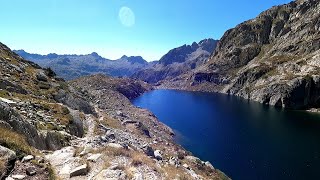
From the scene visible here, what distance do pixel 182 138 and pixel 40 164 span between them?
289 feet

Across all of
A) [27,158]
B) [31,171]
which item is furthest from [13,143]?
[31,171]

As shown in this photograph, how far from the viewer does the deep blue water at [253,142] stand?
71.6 metres

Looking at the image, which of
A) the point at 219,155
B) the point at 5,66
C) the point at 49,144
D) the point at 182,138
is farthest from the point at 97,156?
the point at 182,138

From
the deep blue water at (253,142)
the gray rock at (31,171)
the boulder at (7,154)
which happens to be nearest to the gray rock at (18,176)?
the gray rock at (31,171)

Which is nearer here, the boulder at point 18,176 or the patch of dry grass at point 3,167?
the patch of dry grass at point 3,167

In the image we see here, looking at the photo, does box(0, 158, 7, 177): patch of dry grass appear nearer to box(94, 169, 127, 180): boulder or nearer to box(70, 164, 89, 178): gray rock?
box(70, 164, 89, 178): gray rock

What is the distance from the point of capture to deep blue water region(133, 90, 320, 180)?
71.6 m

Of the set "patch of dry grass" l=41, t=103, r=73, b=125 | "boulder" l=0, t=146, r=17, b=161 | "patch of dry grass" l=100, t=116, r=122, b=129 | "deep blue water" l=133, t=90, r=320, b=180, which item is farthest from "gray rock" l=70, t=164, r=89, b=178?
"deep blue water" l=133, t=90, r=320, b=180

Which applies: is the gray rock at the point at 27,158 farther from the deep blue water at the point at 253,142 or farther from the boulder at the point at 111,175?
the deep blue water at the point at 253,142

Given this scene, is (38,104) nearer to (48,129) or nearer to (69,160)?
(48,129)

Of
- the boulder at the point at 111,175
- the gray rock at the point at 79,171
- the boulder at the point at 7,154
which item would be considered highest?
the boulder at the point at 7,154

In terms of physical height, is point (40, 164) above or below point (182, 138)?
above

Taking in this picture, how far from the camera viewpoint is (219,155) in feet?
276

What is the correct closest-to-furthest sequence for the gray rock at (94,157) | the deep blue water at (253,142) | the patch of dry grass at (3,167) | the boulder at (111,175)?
1. the patch of dry grass at (3,167)
2. the boulder at (111,175)
3. the gray rock at (94,157)
4. the deep blue water at (253,142)
